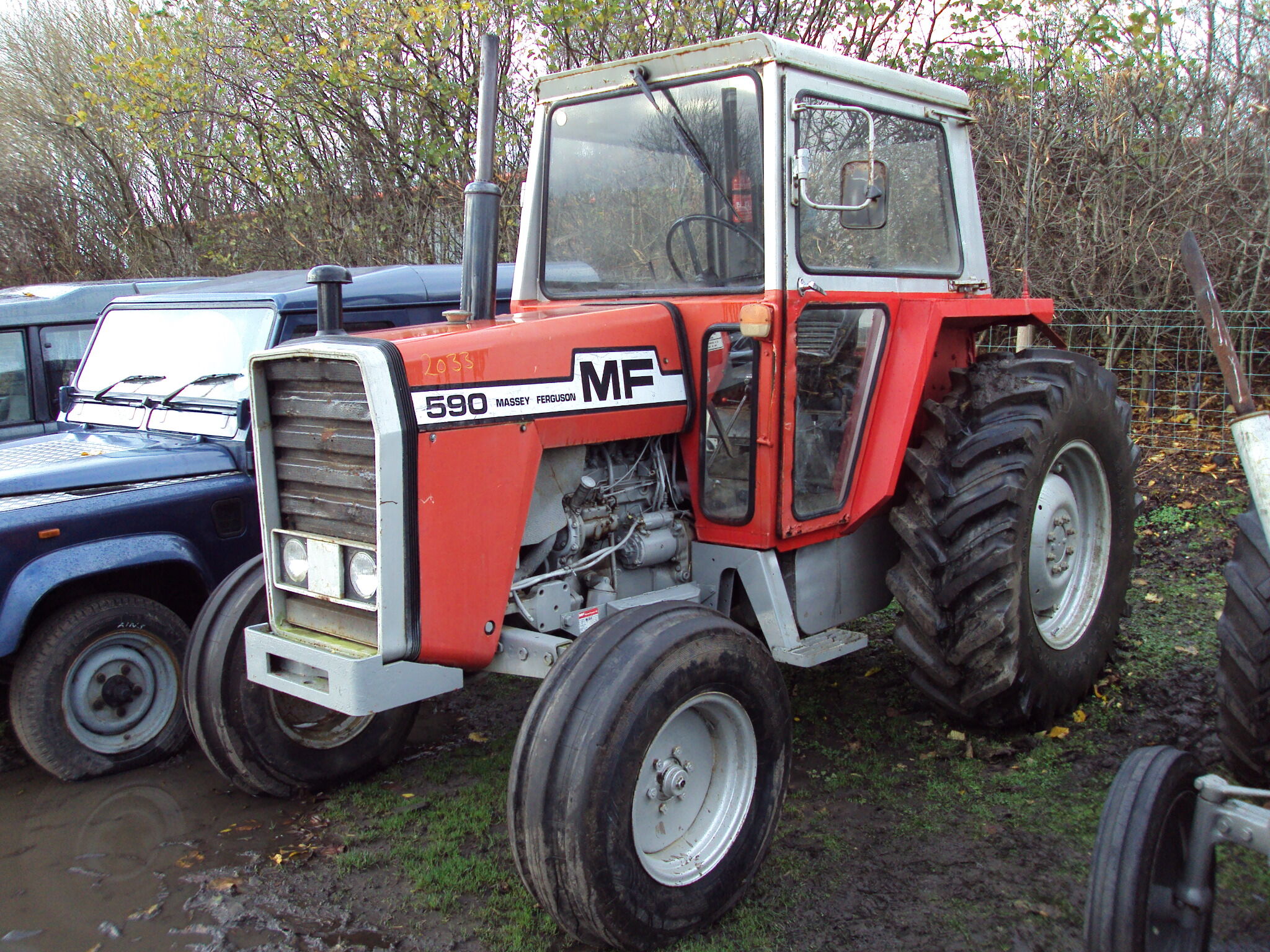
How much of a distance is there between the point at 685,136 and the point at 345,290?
2.49 meters

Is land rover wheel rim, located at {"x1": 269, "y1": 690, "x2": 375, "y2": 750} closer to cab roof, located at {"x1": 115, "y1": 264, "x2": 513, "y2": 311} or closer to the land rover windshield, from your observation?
the land rover windshield

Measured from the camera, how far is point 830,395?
3.50 metres

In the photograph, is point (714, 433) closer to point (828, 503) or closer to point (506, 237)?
point (828, 503)

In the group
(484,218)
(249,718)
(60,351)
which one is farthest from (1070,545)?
(60,351)

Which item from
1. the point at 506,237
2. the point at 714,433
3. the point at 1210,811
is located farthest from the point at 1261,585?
the point at 506,237

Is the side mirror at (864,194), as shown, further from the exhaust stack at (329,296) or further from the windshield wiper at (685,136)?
the exhaust stack at (329,296)

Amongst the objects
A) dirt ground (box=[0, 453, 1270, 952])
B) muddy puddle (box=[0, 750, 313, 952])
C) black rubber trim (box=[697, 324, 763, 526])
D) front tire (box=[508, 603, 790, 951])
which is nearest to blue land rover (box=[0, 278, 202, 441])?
dirt ground (box=[0, 453, 1270, 952])

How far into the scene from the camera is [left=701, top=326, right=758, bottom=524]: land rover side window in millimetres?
3285

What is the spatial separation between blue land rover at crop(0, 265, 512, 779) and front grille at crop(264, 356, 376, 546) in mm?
1451

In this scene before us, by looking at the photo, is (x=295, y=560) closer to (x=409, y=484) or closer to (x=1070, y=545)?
(x=409, y=484)

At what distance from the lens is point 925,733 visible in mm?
4000

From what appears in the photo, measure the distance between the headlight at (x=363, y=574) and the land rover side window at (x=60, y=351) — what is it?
425 centimetres

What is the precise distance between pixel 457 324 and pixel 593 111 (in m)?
1.04

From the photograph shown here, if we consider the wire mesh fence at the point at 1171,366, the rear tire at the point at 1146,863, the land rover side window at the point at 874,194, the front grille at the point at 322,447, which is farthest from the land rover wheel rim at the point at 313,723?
the wire mesh fence at the point at 1171,366
